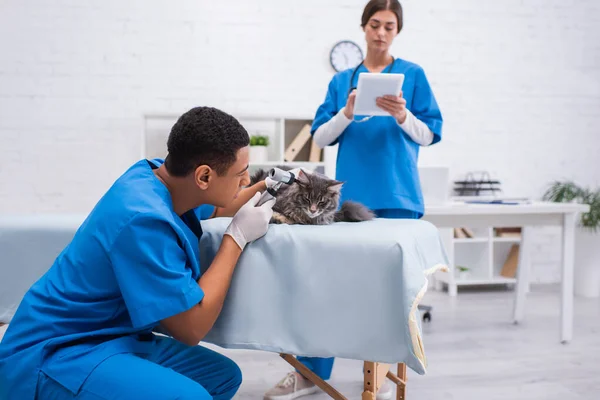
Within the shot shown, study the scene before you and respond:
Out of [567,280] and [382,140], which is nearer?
[382,140]

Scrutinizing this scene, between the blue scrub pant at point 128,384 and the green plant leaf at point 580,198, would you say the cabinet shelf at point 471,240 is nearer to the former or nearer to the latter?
the green plant leaf at point 580,198

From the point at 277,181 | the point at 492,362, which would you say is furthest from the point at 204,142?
the point at 492,362

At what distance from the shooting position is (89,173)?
3982 millimetres

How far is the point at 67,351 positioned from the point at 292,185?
0.68 m

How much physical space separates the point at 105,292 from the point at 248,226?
343mm

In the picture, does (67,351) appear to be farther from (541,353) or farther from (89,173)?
(89,173)

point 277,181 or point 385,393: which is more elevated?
point 277,181

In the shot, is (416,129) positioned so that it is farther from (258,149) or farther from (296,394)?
(258,149)

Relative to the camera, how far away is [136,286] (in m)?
1.07

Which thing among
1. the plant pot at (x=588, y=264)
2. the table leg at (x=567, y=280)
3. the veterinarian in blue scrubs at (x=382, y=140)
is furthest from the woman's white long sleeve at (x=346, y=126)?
the plant pot at (x=588, y=264)

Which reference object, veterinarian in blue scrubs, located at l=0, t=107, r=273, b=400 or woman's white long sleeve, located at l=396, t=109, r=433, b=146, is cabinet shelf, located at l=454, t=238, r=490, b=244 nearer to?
woman's white long sleeve, located at l=396, t=109, r=433, b=146

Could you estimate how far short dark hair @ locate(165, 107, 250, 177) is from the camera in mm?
1151

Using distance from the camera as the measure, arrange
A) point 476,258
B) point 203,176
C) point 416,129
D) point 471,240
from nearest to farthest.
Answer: point 203,176, point 416,129, point 471,240, point 476,258

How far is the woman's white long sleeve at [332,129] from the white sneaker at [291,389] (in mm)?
928
